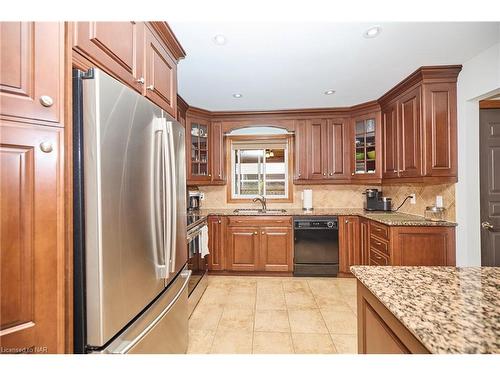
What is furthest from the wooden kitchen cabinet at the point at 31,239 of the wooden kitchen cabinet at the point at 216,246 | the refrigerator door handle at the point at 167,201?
the wooden kitchen cabinet at the point at 216,246

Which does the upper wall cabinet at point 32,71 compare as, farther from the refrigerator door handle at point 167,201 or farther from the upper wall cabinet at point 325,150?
the upper wall cabinet at point 325,150

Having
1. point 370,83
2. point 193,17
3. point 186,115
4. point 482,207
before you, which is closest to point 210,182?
point 186,115

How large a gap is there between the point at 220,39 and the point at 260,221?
2300 millimetres

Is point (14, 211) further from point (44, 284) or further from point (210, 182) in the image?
point (210, 182)

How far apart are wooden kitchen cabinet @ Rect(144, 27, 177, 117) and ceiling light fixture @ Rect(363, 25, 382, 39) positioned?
58.0 inches

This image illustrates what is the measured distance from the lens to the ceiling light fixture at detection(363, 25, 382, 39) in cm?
161

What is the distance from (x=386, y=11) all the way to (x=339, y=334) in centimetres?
229

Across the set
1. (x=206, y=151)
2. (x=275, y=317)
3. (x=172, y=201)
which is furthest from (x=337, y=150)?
(x=172, y=201)

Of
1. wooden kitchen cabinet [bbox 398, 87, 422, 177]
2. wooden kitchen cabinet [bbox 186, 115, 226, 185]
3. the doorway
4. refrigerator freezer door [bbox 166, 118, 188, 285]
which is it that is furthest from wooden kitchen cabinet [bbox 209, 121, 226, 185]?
the doorway

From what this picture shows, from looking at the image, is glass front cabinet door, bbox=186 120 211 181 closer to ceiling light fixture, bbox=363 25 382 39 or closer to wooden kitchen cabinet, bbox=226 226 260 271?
wooden kitchen cabinet, bbox=226 226 260 271

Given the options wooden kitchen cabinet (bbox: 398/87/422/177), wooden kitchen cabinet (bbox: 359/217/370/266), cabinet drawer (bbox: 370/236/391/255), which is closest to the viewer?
wooden kitchen cabinet (bbox: 398/87/422/177)

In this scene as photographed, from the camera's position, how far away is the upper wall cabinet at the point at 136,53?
0.88 metres

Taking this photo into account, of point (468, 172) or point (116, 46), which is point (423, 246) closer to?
point (468, 172)

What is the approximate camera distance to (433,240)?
2303mm
